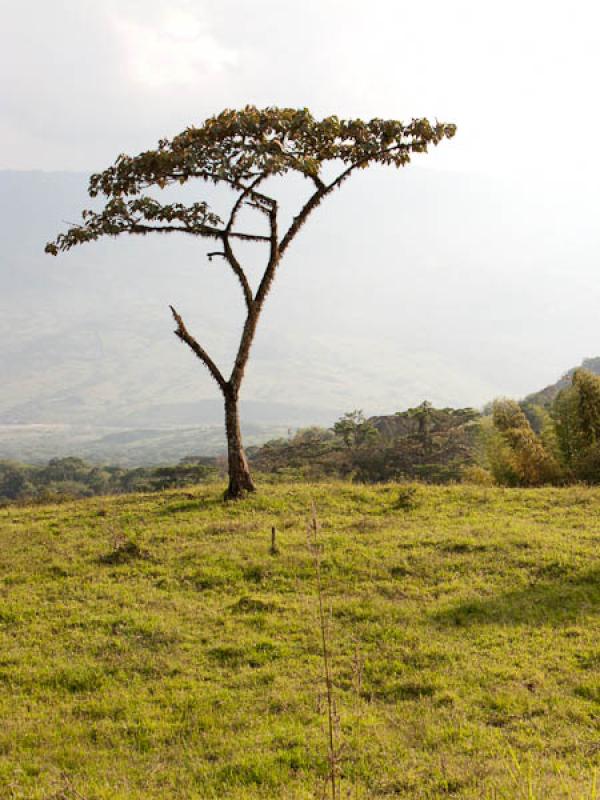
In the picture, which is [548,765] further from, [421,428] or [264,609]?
[421,428]

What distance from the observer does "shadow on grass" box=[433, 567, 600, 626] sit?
1158 centimetres

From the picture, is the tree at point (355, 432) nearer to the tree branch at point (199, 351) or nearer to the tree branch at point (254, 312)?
the tree branch at point (254, 312)

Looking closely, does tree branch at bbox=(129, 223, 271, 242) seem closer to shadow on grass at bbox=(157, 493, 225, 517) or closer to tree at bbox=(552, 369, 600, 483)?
shadow on grass at bbox=(157, 493, 225, 517)

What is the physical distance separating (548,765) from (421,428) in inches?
1996

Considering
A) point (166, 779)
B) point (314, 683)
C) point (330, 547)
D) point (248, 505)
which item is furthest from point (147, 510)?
point (166, 779)

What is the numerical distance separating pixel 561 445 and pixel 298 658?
21.8 meters

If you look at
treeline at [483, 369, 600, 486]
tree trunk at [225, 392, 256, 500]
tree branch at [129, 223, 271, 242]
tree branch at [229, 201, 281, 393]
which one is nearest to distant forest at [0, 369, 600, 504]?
treeline at [483, 369, 600, 486]

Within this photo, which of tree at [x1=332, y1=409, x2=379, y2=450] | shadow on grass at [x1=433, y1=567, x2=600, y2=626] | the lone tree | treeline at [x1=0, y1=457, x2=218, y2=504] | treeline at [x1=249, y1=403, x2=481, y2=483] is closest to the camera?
shadow on grass at [x1=433, y1=567, x2=600, y2=626]

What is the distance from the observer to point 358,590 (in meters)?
13.2

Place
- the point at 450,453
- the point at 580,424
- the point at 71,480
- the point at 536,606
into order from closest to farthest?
the point at 536,606 → the point at 580,424 → the point at 450,453 → the point at 71,480

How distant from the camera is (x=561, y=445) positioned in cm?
2884

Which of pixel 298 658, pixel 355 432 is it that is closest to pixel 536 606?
pixel 298 658

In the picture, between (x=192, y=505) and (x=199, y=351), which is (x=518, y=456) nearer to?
(x=192, y=505)

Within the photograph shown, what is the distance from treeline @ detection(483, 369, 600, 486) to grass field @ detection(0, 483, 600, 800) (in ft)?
25.6
